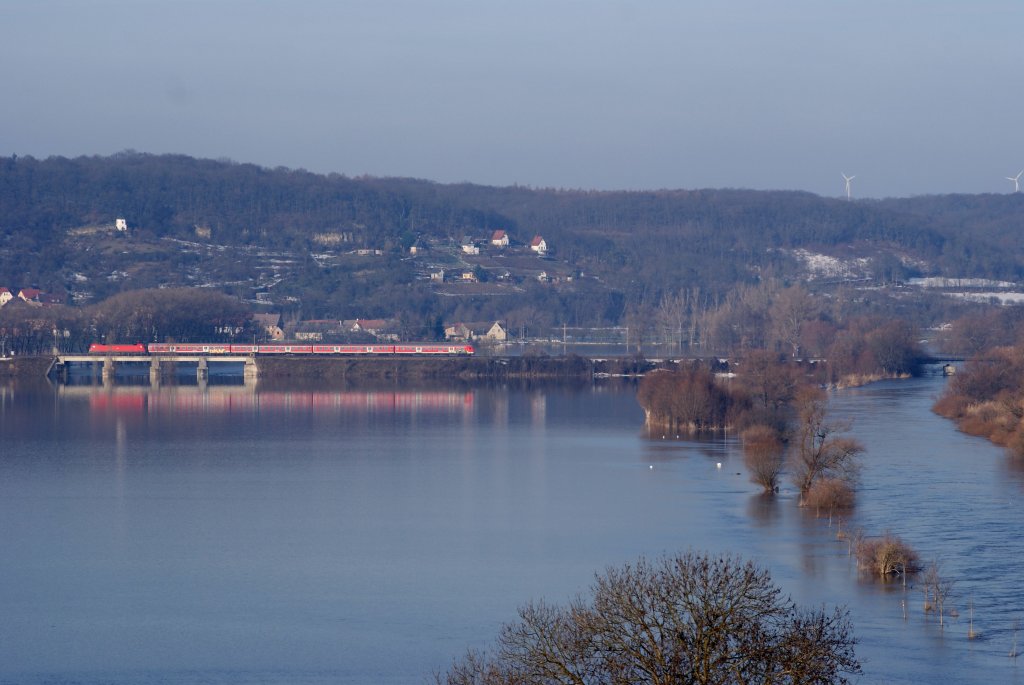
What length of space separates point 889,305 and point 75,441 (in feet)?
182

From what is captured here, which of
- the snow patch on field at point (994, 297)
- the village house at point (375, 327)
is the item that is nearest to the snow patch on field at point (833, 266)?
the snow patch on field at point (994, 297)

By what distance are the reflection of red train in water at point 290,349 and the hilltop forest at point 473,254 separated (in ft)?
38.3

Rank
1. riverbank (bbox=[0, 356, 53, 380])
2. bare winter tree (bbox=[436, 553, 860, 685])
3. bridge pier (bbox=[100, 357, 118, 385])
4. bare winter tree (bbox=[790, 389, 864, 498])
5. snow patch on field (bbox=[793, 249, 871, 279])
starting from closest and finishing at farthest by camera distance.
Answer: bare winter tree (bbox=[436, 553, 860, 685]) → bare winter tree (bbox=[790, 389, 864, 498]) → bridge pier (bbox=[100, 357, 118, 385]) → riverbank (bbox=[0, 356, 53, 380]) → snow patch on field (bbox=[793, 249, 871, 279])

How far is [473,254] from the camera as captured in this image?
90500 mm

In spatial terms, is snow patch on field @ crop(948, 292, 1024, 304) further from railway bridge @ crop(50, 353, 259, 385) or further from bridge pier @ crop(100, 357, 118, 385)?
bridge pier @ crop(100, 357, 118, 385)

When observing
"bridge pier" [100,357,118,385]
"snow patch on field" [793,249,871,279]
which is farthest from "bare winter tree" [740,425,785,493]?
"snow patch on field" [793,249,871,279]

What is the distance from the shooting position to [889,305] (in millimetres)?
75812

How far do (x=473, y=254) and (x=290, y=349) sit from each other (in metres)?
39.1

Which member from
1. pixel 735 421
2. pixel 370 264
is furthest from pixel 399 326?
pixel 735 421

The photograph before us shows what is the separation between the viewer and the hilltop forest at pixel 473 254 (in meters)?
74.1

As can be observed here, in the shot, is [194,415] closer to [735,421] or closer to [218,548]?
[735,421]

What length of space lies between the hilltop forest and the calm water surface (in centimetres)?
3377

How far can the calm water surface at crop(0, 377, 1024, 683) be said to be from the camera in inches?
480

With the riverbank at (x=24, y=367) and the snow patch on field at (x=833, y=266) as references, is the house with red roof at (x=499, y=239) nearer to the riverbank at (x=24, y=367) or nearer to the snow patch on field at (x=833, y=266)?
the snow patch on field at (x=833, y=266)
